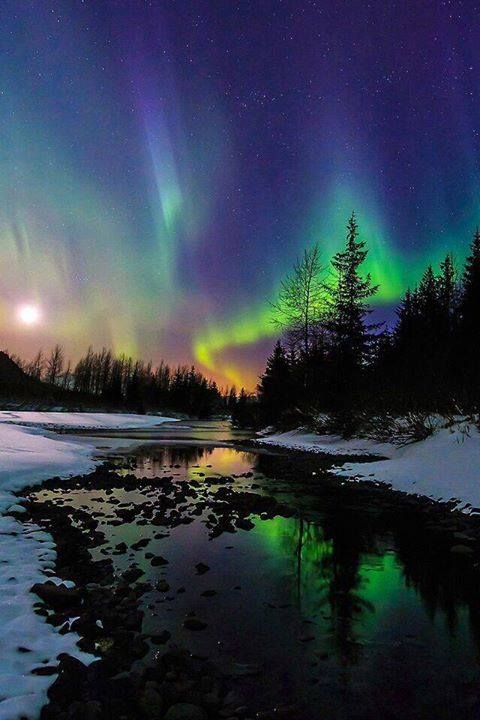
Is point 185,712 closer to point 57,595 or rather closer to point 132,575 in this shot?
point 57,595

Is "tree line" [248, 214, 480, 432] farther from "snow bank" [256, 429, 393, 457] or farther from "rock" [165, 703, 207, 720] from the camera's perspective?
"rock" [165, 703, 207, 720]

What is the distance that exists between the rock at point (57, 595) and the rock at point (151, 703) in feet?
7.38

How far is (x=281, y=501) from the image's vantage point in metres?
12.7

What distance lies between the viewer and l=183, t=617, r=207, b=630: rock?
5242mm

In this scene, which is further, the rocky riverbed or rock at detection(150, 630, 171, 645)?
rock at detection(150, 630, 171, 645)

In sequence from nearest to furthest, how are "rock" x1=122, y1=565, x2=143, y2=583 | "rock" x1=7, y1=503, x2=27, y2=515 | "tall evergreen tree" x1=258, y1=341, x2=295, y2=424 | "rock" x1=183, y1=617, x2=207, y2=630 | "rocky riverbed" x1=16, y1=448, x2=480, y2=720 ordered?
1. "rocky riverbed" x1=16, y1=448, x2=480, y2=720
2. "rock" x1=183, y1=617, x2=207, y2=630
3. "rock" x1=122, y1=565, x2=143, y2=583
4. "rock" x1=7, y1=503, x2=27, y2=515
5. "tall evergreen tree" x1=258, y1=341, x2=295, y2=424

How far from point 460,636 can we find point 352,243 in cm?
3633

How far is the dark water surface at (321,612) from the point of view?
4090 mm

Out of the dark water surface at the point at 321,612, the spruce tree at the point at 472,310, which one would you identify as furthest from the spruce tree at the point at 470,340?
the dark water surface at the point at 321,612

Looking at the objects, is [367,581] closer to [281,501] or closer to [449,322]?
[281,501]

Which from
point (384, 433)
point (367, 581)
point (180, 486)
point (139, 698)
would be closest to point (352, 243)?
point (384, 433)

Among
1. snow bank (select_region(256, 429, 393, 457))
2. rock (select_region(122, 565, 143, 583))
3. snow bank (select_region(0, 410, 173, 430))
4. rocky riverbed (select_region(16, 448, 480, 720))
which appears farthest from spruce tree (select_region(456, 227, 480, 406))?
snow bank (select_region(0, 410, 173, 430))

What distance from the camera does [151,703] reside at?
3.69 m

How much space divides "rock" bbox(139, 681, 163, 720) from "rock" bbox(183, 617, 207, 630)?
140cm
